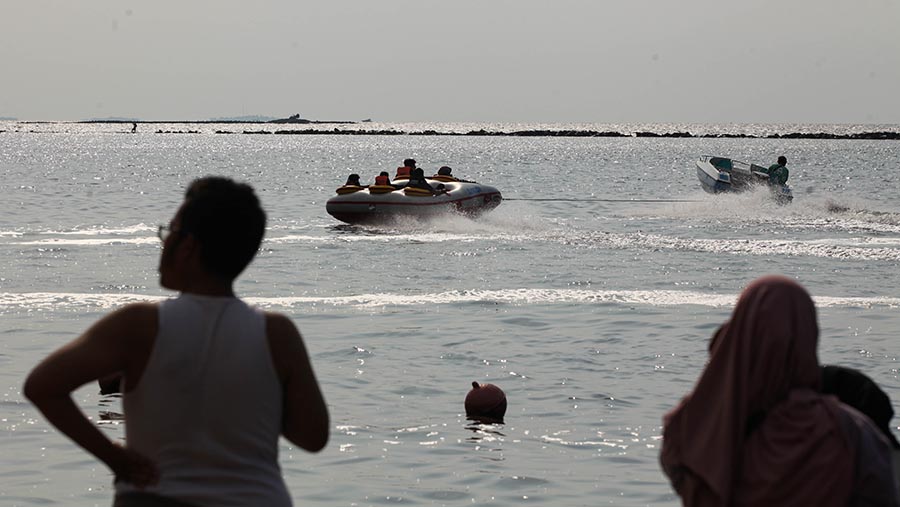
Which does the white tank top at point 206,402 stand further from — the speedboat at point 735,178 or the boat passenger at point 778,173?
the speedboat at point 735,178

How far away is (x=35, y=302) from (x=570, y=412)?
909cm

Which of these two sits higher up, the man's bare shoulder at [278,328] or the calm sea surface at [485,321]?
the man's bare shoulder at [278,328]

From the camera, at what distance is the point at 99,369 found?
305 cm

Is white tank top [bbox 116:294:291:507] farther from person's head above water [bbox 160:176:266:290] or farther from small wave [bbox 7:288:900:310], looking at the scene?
small wave [bbox 7:288:900:310]

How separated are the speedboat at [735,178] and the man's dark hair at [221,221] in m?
33.4

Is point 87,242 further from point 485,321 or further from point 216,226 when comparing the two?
point 216,226

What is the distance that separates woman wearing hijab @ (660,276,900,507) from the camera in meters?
3.23

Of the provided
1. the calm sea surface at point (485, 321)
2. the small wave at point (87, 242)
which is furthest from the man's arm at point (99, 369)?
the small wave at point (87, 242)

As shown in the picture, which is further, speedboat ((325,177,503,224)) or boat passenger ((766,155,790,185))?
boat passenger ((766,155,790,185))

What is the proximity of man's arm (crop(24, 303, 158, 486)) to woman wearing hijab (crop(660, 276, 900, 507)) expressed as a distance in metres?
1.39

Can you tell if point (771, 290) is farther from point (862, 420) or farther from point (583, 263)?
point (583, 263)

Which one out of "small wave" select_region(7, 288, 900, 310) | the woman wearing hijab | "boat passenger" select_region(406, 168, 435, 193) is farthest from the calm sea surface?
the woman wearing hijab

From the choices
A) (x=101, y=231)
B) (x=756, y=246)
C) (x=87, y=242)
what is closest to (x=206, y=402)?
(x=756, y=246)

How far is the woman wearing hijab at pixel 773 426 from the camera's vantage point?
3234mm
